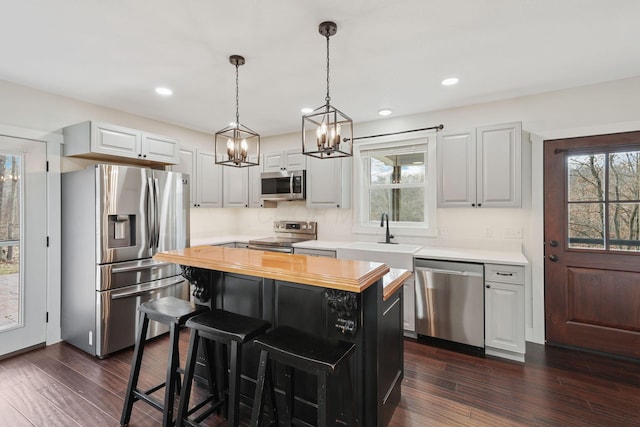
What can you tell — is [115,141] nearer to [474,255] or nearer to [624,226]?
[474,255]

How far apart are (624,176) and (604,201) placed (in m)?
0.27

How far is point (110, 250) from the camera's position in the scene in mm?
2969

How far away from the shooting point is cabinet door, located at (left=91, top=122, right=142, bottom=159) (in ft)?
10.0

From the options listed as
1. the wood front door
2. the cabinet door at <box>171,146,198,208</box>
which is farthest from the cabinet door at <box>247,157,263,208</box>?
the wood front door

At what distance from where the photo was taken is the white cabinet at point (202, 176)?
4.22m

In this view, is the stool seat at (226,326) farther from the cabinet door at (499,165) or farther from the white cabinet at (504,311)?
the cabinet door at (499,165)

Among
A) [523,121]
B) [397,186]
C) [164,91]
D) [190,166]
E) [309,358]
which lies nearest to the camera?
[309,358]

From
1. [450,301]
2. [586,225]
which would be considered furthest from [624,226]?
[450,301]

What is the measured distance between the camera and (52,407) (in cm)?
218

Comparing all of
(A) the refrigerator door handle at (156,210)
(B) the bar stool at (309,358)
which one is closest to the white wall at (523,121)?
(A) the refrigerator door handle at (156,210)

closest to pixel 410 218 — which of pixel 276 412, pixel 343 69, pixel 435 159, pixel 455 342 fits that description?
pixel 435 159

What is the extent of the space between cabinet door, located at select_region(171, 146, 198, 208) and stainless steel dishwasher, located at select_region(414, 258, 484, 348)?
3.14m

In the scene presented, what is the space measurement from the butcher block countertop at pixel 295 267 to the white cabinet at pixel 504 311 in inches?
56.4

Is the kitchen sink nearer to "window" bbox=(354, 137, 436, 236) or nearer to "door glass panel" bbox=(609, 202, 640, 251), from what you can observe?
"window" bbox=(354, 137, 436, 236)
